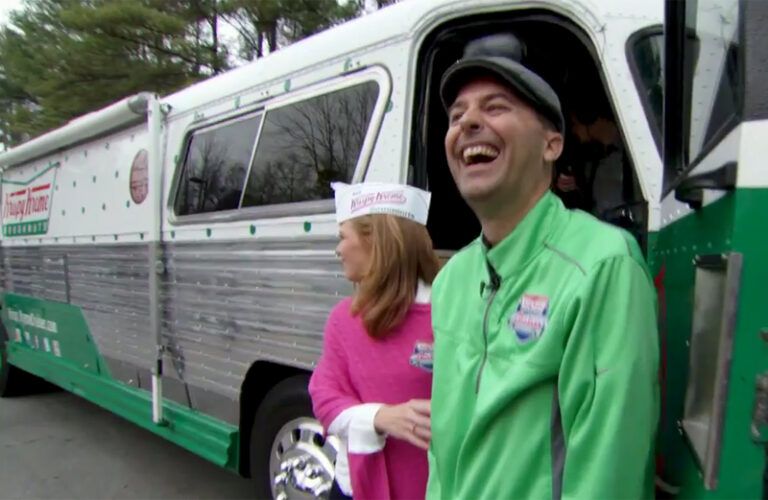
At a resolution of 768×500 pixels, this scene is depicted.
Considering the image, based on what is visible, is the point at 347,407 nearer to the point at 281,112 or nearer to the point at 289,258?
the point at 289,258

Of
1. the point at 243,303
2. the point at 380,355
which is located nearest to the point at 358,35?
the point at 243,303

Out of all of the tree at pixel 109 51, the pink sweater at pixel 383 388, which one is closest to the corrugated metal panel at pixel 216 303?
the pink sweater at pixel 383 388

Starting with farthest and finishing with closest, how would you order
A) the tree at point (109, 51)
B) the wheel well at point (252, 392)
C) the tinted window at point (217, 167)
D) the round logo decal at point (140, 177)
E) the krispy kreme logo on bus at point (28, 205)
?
the tree at point (109, 51) < the krispy kreme logo on bus at point (28, 205) < the round logo decal at point (140, 177) < the tinted window at point (217, 167) < the wheel well at point (252, 392)

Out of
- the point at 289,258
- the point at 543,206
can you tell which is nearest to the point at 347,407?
the point at 543,206

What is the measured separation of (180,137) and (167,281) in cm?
101

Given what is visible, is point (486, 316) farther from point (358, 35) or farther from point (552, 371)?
point (358, 35)

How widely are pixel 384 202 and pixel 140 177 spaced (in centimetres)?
330

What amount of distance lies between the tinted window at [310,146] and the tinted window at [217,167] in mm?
146

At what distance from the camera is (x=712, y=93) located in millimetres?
1417

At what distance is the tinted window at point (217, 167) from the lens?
4.00m

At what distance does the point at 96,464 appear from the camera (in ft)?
18.0

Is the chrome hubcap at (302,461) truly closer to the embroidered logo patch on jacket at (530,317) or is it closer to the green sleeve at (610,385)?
the embroidered logo patch on jacket at (530,317)

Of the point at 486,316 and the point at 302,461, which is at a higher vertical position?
the point at 486,316

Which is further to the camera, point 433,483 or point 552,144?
point 433,483
